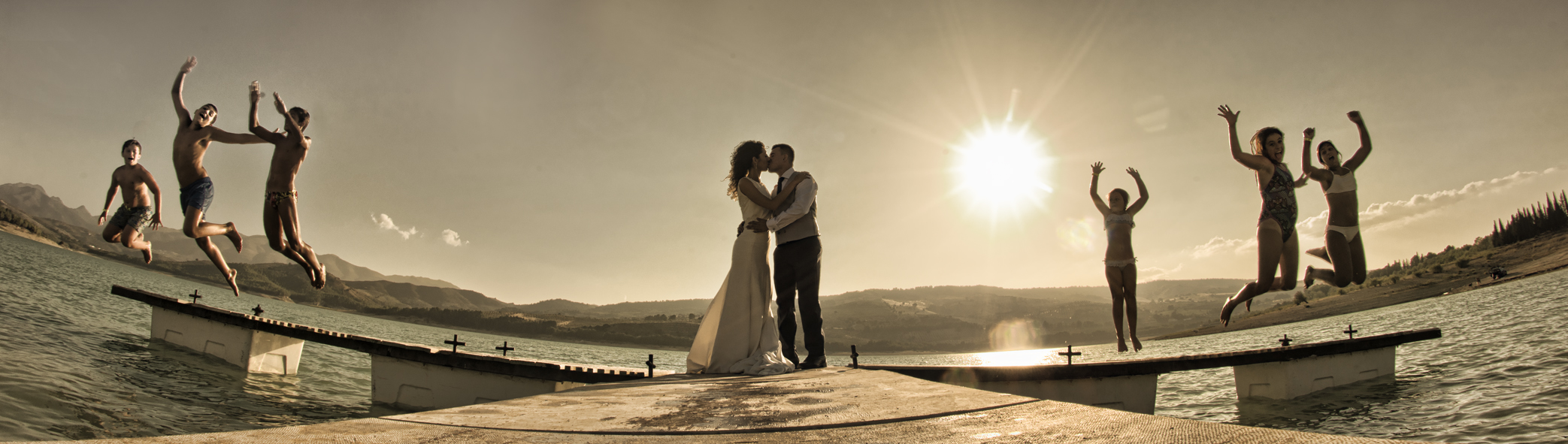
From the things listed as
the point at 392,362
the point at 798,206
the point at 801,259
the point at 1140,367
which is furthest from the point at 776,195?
the point at 392,362

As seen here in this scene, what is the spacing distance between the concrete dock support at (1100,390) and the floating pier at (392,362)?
611cm

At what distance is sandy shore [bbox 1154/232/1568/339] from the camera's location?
7506cm

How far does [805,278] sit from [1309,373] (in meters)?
15.0

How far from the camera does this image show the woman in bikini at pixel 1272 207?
5.57m

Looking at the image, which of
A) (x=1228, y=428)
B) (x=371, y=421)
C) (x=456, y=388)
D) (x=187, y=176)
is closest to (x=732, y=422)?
(x=371, y=421)

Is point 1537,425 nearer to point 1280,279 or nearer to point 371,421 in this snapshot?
point 1280,279

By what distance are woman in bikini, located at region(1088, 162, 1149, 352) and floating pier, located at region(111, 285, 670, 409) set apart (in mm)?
6421

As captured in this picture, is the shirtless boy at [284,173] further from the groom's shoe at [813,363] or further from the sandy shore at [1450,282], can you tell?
the sandy shore at [1450,282]

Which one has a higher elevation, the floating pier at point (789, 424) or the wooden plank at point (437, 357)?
the floating pier at point (789, 424)

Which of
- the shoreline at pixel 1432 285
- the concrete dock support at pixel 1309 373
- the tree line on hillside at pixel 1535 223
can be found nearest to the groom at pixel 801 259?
the concrete dock support at pixel 1309 373

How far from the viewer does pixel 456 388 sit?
42.4 ft

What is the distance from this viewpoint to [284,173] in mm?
6641

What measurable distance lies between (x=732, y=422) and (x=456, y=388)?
45.3ft

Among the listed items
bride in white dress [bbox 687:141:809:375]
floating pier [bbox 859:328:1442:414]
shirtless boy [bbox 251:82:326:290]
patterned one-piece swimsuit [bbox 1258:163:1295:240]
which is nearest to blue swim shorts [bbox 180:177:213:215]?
shirtless boy [bbox 251:82:326:290]
